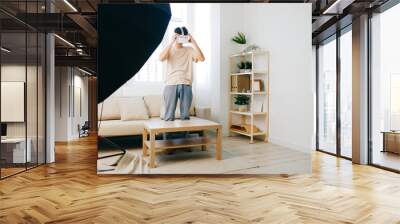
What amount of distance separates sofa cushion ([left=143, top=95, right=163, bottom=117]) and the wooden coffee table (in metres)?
0.11

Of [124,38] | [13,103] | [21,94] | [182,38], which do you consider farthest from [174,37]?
[13,103]

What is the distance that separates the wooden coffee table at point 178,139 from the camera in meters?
4.22

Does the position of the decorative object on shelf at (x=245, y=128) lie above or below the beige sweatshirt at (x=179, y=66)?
below

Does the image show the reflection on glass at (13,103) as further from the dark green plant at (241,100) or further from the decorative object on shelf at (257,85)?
the decorative object on shelf at (257,85)

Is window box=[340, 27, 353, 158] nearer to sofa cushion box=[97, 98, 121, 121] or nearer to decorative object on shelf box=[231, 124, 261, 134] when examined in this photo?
decorative object on shelf box=[231, 124, 261, 134]

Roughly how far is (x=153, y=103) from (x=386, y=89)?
136 inches

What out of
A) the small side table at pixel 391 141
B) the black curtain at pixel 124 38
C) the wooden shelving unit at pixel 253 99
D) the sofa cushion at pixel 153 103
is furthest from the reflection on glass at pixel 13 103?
the small side table at pixel 391 141

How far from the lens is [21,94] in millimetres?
5090

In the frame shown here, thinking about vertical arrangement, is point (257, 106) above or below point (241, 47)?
below

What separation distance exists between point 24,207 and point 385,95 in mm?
4931

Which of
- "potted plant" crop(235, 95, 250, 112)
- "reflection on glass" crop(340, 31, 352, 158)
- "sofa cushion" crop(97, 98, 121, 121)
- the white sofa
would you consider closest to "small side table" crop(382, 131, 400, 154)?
"reflection on glass" crop(340, 31, 352, 158)

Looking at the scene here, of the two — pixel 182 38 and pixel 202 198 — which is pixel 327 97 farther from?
pixel 202 198

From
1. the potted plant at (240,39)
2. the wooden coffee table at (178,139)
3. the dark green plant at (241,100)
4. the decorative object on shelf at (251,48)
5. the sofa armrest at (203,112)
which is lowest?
the wooden coffee table at (178,139)

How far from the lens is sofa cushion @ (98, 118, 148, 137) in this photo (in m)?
4.32
